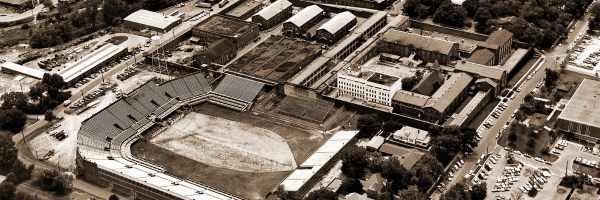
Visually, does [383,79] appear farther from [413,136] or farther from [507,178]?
[507,178]

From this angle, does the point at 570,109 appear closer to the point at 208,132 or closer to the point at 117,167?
the point at 208,132

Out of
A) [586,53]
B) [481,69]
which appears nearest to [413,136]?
[481,69]

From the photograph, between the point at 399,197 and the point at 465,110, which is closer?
the point at 399,197

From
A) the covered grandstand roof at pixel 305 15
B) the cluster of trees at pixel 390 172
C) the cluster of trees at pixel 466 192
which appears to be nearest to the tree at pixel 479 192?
the cluster of trees at pixel 466 192

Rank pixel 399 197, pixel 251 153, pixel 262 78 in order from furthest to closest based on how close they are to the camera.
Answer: pixel 262 78 < pixel 251 153 < pixel 399 197

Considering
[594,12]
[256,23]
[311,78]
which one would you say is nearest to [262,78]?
[311,78]

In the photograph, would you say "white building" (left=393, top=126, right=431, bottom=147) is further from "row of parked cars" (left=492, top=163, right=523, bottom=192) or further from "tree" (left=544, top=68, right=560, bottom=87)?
"tree" (left=544, top=68, right=560, bottom=87)

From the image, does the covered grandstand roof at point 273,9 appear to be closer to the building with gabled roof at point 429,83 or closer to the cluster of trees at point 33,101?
the building with gabled roof at point 429,83
